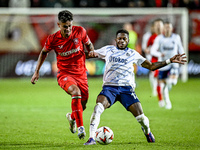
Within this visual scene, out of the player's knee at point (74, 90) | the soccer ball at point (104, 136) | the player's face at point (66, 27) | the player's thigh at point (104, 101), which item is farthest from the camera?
the player's face at point (66, 27)

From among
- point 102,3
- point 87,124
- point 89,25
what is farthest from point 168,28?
point 102,3

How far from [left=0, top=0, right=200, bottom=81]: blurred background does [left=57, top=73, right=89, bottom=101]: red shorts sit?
14.4 meters

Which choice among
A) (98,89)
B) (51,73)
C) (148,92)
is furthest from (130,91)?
(51,73)

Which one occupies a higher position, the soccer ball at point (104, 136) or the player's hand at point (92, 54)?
the player's hand at point (92, 54)

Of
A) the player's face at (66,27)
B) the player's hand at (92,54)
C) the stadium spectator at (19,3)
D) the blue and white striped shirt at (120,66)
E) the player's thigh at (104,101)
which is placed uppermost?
the stadium spectator at (19,3)

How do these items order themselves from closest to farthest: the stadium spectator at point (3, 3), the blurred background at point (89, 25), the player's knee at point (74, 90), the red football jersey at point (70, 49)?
1. the player's knee at point (74, 90)
2. the red football jersey at point (70, 49)
3. the blurred background at point (89, 25)
4. the stadium spectator at point (3, 3)

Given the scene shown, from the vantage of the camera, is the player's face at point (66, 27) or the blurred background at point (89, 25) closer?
the player's face at point (66, 27)

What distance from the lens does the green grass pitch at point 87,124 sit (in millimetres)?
6566

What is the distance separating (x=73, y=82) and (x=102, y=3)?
56.4 ft

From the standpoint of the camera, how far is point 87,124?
9.01 meters

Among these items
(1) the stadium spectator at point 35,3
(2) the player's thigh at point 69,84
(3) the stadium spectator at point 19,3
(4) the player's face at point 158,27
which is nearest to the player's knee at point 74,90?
(2) the player's thigh at point 69,84

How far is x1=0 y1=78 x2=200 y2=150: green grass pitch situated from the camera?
6.57 m

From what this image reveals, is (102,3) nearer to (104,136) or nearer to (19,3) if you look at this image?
(19,3)

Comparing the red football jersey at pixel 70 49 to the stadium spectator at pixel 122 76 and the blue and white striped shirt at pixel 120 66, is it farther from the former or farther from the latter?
the blue and white striped shirt at pixel 120 66
